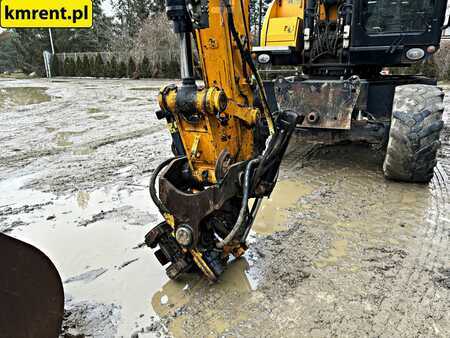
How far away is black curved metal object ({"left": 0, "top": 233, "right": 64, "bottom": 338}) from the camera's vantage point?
67.8 inches

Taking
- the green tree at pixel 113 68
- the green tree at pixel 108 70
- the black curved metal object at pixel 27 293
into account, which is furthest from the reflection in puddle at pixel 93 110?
the green tree at pixel 108 70

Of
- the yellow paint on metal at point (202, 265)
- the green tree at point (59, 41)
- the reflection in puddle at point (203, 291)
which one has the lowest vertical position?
the reflection in puddle at point (203, 291)

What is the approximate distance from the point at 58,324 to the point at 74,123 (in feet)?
22.5

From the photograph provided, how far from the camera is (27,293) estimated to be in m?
1.81

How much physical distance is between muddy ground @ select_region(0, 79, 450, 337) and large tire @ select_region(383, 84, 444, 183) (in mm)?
299

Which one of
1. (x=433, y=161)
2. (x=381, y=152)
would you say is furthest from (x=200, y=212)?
(x=381, y=152)

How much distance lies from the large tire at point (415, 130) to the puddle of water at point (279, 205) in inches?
38.3

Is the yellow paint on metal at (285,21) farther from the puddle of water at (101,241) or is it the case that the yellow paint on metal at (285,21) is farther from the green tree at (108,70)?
the green tree at (108,70)

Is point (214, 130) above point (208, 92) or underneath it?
underneath

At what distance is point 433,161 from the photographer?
13.2ft

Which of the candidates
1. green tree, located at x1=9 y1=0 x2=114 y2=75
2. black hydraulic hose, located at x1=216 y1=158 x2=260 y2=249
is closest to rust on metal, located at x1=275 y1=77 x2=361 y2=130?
black hydraulic hose, located at x1=216 y1=158 x2=260 y2=249

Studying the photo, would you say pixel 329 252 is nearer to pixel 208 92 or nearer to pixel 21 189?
pixel 208 92

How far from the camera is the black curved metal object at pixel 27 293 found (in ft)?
5.65

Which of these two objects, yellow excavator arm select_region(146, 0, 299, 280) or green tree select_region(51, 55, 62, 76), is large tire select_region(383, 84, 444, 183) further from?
green tree select_region(51, 55, 62, 76)
